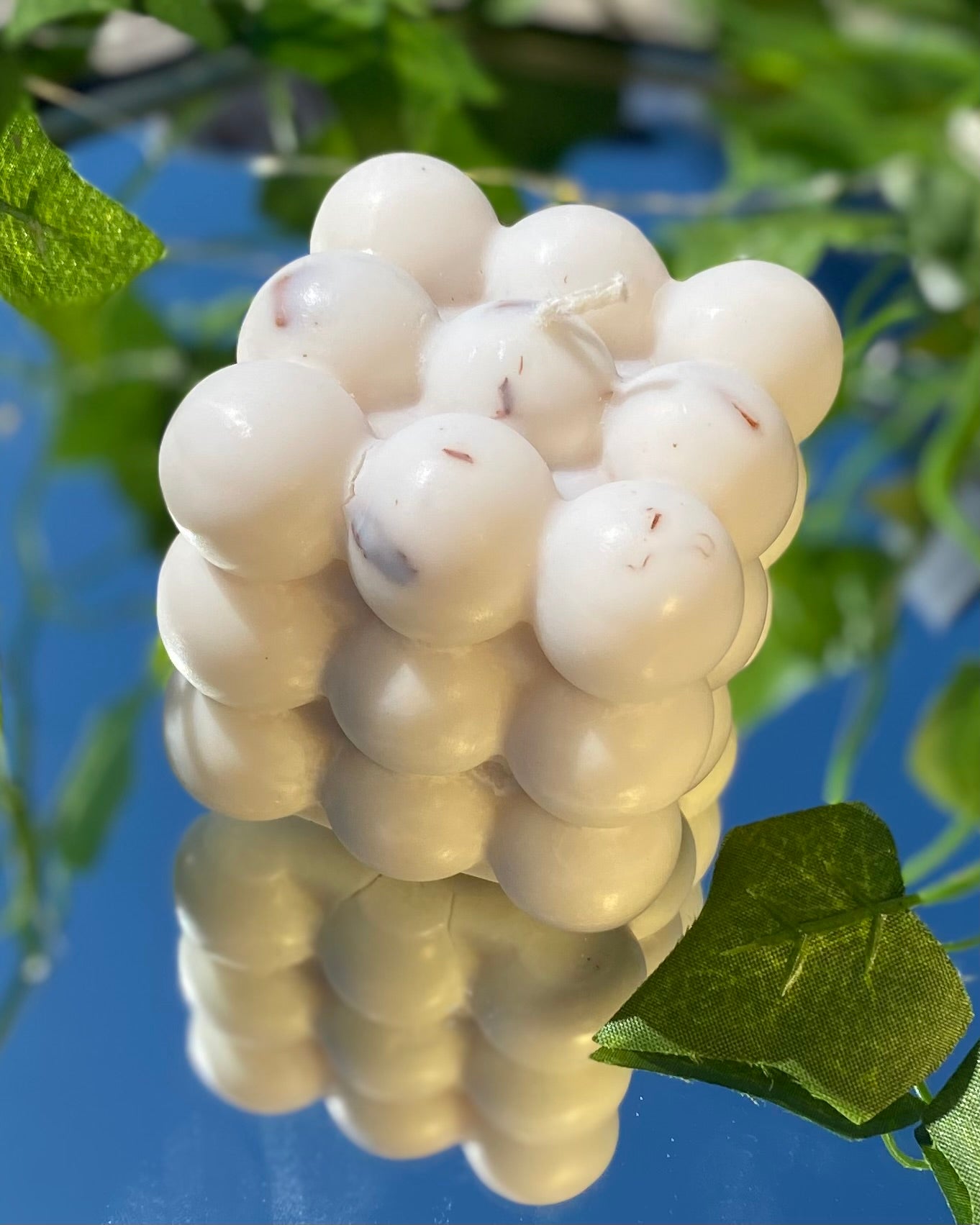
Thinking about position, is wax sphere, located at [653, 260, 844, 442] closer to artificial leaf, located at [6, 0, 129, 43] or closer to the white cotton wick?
the white cotton wick

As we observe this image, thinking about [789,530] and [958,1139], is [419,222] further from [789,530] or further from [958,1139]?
[958,1139]

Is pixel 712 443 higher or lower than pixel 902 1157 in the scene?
higher

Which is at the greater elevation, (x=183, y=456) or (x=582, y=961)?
(x=183, y=456)

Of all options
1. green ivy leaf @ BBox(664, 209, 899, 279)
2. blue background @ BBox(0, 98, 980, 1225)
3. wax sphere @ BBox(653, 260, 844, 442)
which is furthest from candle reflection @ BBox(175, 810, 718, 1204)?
green ivy leaf @ BBox(664, 209, 899, 279)

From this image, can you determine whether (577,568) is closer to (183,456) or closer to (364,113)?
(183,456)

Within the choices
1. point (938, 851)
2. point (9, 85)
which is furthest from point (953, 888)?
point (9, 85)

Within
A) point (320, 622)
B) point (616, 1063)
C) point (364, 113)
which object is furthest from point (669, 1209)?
point (364, 113)

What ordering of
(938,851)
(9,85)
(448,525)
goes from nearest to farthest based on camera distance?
1. (448,525)
2. (938,851)
3. (9,85)
